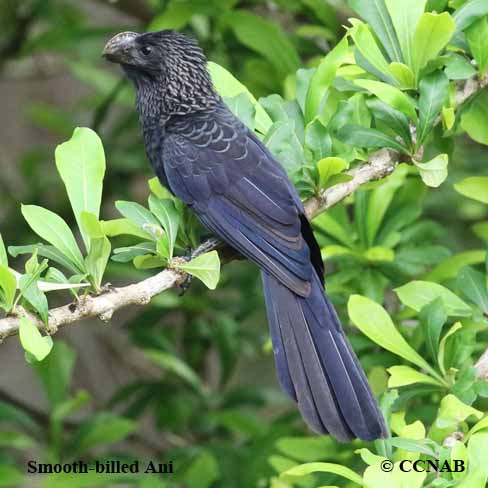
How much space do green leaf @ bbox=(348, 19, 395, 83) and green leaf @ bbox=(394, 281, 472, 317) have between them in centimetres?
59

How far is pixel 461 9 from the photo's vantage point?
2.67m

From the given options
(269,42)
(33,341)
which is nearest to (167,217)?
(33,341)

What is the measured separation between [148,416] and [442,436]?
145 inches

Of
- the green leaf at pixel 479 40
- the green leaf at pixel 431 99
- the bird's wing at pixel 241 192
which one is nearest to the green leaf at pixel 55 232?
the bird's wing at pixel 241 192

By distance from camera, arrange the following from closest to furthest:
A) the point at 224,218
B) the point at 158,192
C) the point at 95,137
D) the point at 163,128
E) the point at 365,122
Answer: the point at 95,137 → the point at 365,122 → the point at 224,218 → the point at 158,192 → the point at 163,128

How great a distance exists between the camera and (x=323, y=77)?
2.71 meters

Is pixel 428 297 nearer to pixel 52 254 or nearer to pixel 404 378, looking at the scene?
pixel 404 378

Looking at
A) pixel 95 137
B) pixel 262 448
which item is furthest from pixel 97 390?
pixel 95 137

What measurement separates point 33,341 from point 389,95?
3.72 feet

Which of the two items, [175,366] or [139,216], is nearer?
[139,216]

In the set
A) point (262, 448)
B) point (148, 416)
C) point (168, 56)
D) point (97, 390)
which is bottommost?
point (148, 416)

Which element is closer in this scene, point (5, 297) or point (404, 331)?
point (5, 297)

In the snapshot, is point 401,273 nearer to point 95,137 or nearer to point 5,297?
point 95,137

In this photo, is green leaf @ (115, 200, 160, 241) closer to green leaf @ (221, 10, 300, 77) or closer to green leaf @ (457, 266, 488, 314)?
green leaf @ (457, 266, 488, 314)
